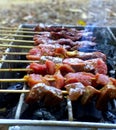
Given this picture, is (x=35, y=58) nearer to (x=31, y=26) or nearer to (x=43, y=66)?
(x=43, y=66)

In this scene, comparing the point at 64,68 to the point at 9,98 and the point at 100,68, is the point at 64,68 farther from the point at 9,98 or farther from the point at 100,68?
the point at 9,98

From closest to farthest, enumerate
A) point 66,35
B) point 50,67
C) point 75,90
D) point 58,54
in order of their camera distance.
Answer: point 75,90, point 50,67, point 58,54, point 66,35

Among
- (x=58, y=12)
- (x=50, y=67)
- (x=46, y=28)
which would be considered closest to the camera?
(x=50, y=67)

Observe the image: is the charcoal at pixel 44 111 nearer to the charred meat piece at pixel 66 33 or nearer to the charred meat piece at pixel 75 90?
the charred meat piece at pixel 75 90

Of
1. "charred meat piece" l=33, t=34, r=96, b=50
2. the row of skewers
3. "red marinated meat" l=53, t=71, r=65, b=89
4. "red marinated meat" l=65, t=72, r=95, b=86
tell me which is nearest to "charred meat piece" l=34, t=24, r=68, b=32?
the row of skewers

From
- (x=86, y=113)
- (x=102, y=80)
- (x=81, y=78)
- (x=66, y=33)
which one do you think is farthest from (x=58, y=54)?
(x=86, y=113)

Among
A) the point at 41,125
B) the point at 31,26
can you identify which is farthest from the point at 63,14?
the point at 41,125

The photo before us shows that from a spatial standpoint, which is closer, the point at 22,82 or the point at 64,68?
the point at 64,68

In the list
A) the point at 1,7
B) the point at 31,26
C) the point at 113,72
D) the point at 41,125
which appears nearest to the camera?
the point at 41,125
